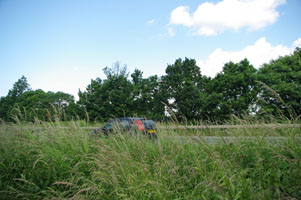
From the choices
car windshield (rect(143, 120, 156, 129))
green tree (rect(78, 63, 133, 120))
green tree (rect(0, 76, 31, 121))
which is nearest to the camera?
car windshield (rect(143, 120, 156, 129))

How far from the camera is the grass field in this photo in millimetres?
2057

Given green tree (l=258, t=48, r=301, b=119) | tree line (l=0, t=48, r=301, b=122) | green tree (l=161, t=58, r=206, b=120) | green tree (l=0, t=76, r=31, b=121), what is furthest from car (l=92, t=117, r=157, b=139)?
green tree (l=0, t=76, r=31, b=121)

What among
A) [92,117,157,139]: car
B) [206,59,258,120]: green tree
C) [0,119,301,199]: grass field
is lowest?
[0,119,301,199]: grass field

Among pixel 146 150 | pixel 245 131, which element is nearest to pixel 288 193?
pixel 245 131

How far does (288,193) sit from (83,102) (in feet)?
112

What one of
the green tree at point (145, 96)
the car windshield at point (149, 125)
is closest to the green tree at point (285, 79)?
the green tree at point (145, 96)

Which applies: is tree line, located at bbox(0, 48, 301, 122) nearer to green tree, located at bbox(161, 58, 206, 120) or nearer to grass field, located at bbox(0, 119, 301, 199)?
green tree, located at bbox(161, 58, 206, 120)

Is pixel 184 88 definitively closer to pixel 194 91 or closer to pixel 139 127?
pixel 194 91

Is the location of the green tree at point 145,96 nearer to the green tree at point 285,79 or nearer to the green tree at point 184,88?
the green tree at point 184,88

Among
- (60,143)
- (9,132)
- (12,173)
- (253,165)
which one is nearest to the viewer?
Answer: (253,165)

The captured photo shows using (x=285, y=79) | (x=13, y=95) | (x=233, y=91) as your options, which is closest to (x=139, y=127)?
(x=233, y=91)

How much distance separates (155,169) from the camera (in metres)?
2.78

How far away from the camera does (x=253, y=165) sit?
2574 millimetres

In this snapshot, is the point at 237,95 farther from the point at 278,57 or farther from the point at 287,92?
the point at 278,57
